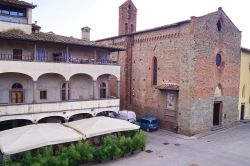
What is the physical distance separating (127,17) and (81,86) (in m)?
16.6

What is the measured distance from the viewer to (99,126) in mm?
17984

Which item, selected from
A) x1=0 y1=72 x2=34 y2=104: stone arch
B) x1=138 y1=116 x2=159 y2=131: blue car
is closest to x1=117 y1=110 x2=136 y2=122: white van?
x1=138 y1=116 x2=159 y2=131: blue car

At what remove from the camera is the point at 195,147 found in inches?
830

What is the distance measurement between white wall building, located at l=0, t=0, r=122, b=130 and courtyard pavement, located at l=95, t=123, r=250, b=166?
6331 millimetres

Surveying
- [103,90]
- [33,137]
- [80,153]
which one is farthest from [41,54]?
[80,153]

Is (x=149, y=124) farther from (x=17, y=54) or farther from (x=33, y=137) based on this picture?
(x=17, y=54)

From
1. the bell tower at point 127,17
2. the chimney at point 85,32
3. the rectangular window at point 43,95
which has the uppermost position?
the bell tower at point 127,17

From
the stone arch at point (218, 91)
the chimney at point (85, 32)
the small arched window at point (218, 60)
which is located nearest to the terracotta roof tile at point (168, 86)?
the stone arch at point (218, 91)

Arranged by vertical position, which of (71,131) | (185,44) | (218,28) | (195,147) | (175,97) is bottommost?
(195,147)

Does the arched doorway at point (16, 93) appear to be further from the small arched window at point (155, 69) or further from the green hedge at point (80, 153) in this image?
the small arched window at point (155, 69)

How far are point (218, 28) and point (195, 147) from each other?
14.1 meters

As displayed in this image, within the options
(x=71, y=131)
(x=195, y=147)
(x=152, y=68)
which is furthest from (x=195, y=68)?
(x=71, y=131)

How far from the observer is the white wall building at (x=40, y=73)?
63.0 feet

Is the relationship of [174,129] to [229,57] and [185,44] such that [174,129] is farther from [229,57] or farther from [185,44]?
[229,57]
